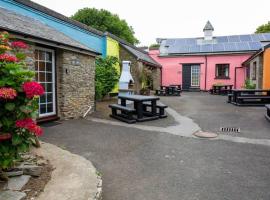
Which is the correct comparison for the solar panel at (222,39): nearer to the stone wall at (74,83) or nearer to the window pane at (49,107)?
the stone wall at (74,83)

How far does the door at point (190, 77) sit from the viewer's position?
26827mm

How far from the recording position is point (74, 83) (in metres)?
8.96

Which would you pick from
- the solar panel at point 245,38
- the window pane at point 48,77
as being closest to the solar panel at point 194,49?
the solar panel at point 245,38

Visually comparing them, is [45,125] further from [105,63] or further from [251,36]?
[251,36]

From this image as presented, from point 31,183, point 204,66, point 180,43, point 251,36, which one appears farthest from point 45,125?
point 251,36

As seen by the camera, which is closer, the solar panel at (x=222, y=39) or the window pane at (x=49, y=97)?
the window pane at (x=49, y=97)

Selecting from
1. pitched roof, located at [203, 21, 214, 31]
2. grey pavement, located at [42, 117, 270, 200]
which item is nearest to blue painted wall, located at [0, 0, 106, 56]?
grey pavement, located at [42, 117, 270, 200]

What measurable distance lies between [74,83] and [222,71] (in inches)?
812

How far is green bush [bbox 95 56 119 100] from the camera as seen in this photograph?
1347cm

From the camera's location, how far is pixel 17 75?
2943mm

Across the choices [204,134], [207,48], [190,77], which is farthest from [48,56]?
[207,48]

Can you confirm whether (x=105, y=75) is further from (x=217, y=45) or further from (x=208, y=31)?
(x=208, y=31)

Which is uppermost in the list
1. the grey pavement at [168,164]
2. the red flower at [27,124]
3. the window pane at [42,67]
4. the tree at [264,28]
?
the tree at [264,28]

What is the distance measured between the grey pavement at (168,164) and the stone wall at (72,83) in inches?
65.7
